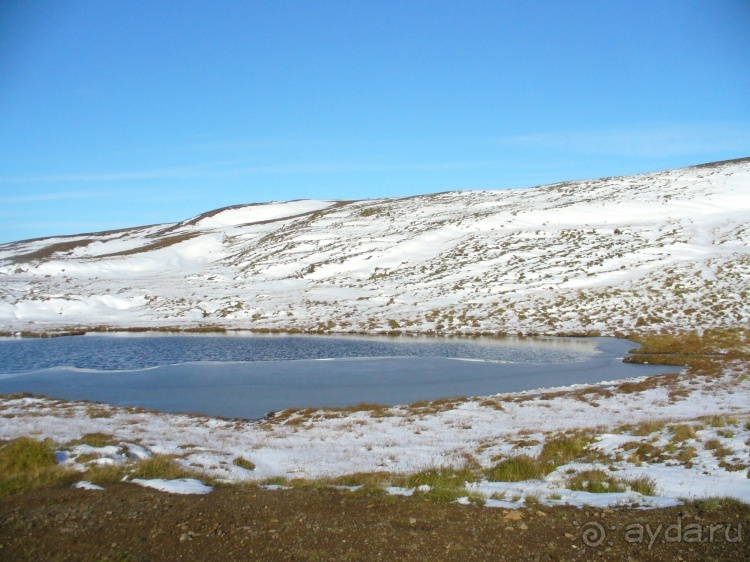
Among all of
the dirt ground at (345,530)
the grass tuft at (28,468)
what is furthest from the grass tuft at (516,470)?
the grass tuft at (28,468)

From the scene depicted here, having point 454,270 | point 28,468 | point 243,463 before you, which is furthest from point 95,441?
point 454,270

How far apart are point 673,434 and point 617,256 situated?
5179 centimetres

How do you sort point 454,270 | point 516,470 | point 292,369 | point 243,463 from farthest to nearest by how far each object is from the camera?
point 454,270
point 292,369
point 243,463
point 516,470

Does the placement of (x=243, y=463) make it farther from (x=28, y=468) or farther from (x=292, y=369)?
(x=292, y=369)

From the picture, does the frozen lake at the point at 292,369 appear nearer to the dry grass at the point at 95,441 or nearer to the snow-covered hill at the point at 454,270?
the dry grass at the point at 95,441

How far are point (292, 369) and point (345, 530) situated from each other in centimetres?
2204

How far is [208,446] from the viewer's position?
48.7ft

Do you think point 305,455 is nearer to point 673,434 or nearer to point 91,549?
point 91,549

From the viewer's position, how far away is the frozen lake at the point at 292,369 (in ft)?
78.6

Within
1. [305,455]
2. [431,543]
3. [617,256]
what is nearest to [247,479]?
[305,455]

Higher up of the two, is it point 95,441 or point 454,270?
point 454,270

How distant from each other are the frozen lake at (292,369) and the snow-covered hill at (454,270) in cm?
739

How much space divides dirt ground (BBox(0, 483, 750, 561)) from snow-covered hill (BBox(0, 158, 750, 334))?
113 ft

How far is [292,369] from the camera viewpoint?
98.5 feet
